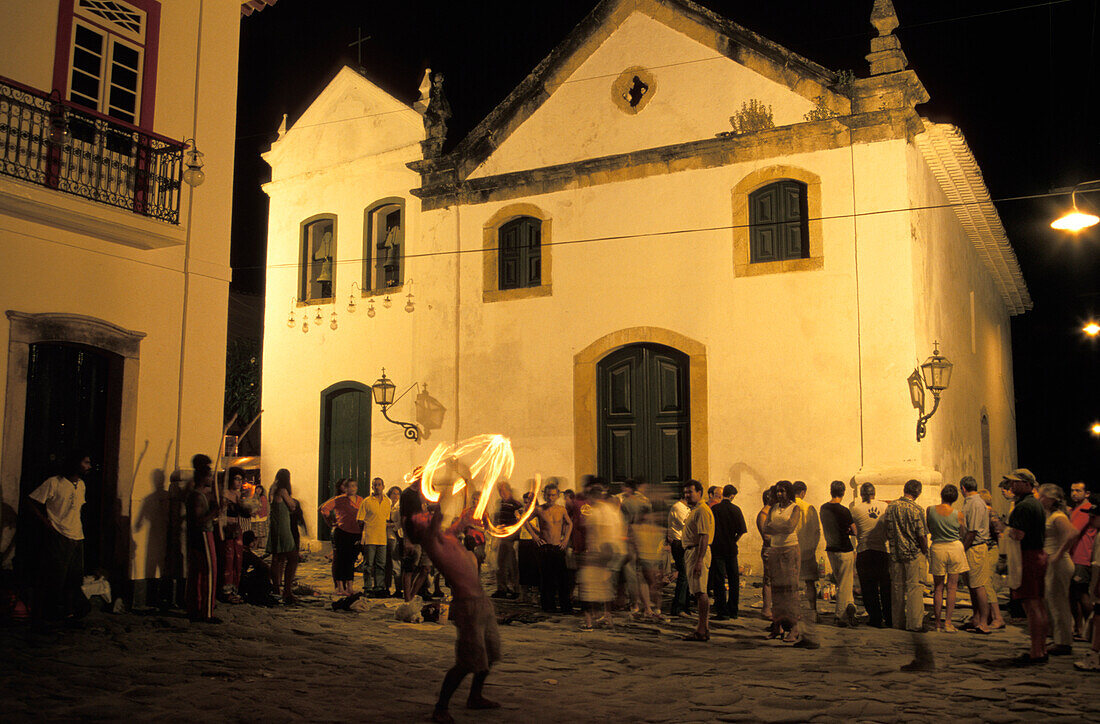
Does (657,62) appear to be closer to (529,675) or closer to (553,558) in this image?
(553,558)

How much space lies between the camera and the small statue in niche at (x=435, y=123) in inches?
749

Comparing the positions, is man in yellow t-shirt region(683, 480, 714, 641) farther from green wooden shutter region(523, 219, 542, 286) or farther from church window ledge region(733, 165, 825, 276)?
green wooden shutter region(523, 219, 542, 286)

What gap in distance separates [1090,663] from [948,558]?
238 centimetres

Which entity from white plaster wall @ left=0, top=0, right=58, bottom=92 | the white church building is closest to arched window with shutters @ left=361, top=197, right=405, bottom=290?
the white church building

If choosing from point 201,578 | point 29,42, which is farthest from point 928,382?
point 29,42

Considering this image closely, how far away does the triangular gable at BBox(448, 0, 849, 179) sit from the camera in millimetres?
15664

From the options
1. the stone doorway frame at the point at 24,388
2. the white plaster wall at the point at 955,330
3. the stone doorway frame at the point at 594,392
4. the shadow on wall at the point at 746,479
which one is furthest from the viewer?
the stone doorway frame at the point at 594,392

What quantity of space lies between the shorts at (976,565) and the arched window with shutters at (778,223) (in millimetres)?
6235

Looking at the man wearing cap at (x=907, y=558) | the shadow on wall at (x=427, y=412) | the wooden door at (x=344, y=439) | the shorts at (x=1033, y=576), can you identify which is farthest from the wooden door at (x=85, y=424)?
the shorts at (x=1033, y=576)

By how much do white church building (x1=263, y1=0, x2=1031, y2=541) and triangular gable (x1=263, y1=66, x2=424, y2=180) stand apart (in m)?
0.08

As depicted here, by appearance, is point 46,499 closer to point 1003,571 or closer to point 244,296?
point 1003,571

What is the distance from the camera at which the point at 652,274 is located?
1653cm

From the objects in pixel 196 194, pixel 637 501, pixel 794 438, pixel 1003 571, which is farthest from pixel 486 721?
pixel 1003 571

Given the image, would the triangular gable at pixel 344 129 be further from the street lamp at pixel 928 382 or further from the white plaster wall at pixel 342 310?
the street lamp at pixel 928 382
